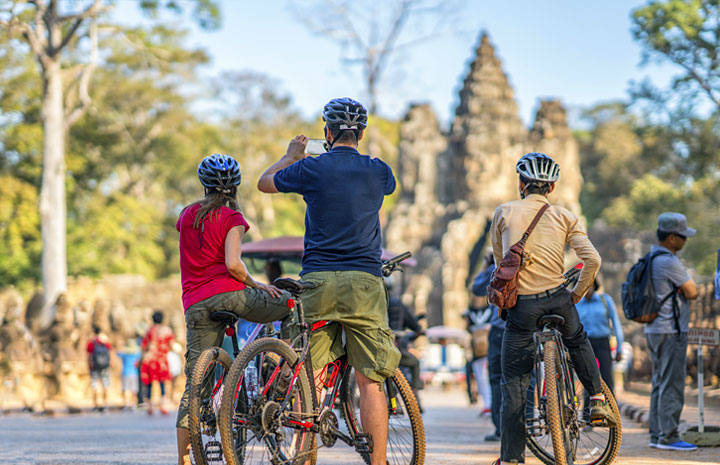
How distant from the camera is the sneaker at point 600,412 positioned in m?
6.59

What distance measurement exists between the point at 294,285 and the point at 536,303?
1693 mm

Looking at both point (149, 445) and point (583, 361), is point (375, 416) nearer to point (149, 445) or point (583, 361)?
point (583, 361)

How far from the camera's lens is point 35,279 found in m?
40.8

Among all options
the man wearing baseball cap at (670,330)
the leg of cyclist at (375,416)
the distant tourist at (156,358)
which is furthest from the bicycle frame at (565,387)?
the distant tourist at (156,358)

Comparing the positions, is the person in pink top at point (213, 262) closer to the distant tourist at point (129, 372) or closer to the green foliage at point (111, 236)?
the distant tourist at point (129, 372)

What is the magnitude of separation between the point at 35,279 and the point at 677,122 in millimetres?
24365

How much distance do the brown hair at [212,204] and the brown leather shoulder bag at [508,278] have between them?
164 cm

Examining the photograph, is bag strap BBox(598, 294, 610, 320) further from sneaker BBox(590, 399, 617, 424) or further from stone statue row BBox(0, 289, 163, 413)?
stone statue row BBox(0, 289, 163, 413)

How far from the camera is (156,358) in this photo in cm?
1819

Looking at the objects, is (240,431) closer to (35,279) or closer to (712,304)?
(712,304)

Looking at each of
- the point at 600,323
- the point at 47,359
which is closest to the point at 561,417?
the point at 600,323

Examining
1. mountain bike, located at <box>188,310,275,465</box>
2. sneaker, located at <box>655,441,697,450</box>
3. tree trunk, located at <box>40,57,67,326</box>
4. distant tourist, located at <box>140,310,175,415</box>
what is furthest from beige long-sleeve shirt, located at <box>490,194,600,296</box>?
tree trunk, located at <box>40,57,67,326</box>

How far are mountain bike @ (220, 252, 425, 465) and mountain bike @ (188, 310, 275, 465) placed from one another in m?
0.21

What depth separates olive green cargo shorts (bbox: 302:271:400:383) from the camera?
227 inches
